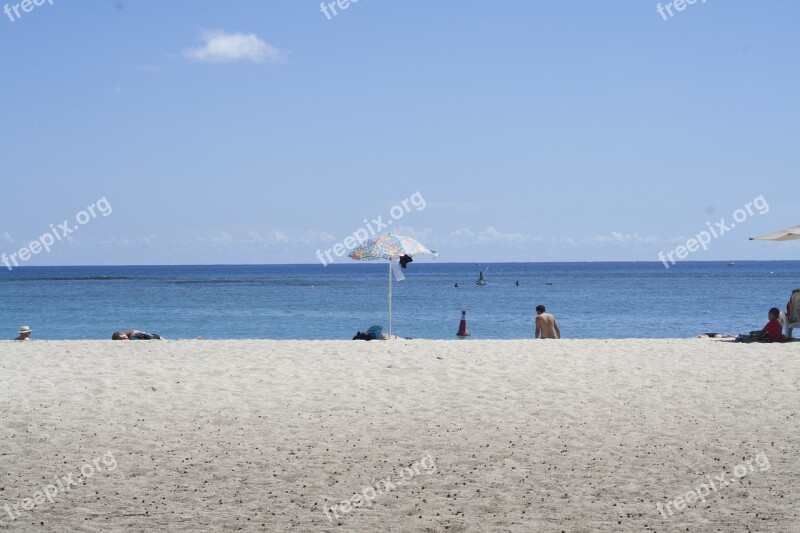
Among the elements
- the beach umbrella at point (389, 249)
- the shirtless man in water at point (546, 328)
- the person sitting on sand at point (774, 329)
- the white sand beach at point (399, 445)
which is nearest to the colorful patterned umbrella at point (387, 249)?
the beach umbrella at point (389, 249)

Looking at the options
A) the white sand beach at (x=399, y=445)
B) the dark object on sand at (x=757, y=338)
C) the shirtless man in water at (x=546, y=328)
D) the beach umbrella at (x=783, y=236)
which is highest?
the beach umbrella at (x=783, y=236)

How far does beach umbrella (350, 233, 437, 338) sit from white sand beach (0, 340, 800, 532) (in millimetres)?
4401

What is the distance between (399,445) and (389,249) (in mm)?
9924

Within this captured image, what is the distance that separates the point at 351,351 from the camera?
15.0 meters

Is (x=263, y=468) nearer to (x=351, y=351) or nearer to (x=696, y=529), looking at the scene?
(x=696, y=529)

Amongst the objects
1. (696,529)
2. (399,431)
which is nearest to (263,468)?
(399,431)

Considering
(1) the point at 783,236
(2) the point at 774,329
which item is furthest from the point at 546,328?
(1) the point at 783,236

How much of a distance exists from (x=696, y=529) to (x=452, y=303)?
47974 mm

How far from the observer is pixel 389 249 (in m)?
17.9

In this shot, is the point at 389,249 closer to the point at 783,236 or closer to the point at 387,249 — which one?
the point at 387,249

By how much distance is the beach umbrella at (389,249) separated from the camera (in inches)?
693

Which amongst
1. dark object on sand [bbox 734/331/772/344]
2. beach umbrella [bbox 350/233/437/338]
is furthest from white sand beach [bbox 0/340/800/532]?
beach umbrella [bbox 350/233/437/338]

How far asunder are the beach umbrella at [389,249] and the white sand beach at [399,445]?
14.4ft

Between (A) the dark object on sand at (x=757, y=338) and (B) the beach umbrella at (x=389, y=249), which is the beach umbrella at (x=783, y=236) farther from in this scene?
(B) the beach umbrella at (x=389, y=249)
